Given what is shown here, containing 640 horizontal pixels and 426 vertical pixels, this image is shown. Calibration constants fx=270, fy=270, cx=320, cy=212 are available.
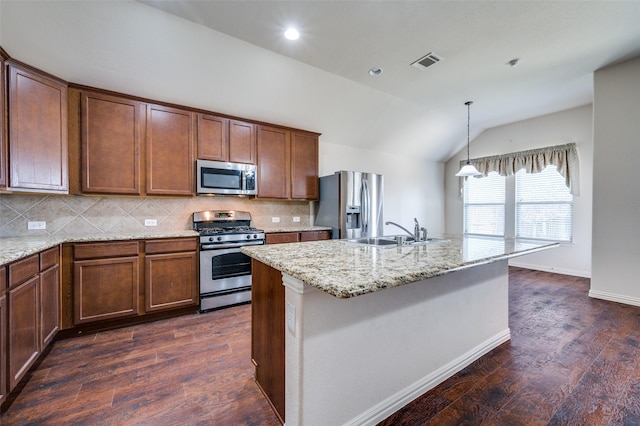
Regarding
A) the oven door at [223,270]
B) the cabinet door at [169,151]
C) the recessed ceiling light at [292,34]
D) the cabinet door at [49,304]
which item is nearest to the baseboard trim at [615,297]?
the oven door at [223,270]

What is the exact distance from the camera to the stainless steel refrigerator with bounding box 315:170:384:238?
13.2 feet

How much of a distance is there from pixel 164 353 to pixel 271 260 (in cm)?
159

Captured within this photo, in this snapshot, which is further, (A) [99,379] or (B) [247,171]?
(B) [247,171]

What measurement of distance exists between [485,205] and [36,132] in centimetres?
701

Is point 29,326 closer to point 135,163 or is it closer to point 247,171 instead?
point 135,163

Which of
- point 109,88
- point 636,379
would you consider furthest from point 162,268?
point 636,379

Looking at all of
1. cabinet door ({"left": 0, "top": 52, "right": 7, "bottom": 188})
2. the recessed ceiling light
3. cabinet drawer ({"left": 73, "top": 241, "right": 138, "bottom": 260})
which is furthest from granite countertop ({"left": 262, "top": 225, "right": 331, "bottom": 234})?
cabinet door ({"left": 0, "top": 52, "right": 7, "bottom": 188})

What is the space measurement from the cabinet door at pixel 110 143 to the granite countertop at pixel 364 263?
2.08 metres

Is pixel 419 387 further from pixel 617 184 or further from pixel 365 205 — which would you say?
pixel 617 184

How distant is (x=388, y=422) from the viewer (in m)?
1.49

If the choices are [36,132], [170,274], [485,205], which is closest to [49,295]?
[170,274]

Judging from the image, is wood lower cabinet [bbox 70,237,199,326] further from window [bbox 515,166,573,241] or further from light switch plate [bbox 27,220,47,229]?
window [bbox 515,166,573,241]

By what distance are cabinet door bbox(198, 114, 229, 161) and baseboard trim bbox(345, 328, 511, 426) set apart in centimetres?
308

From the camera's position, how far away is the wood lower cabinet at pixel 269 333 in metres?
1.45
